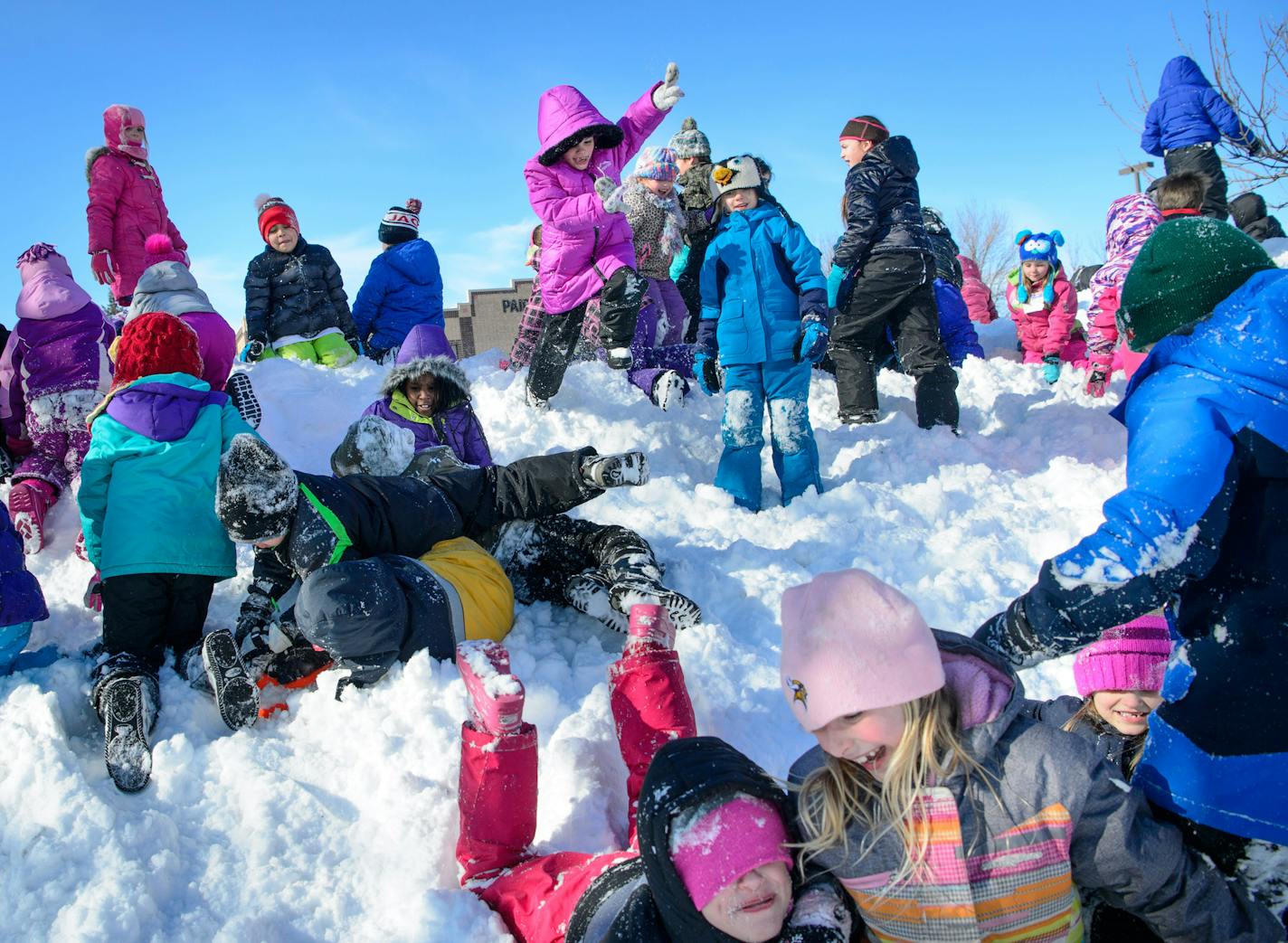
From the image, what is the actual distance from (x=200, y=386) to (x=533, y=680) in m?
1.83

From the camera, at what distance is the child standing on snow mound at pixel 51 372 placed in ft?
16.6

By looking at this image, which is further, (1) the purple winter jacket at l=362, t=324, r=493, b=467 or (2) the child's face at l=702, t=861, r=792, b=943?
(1) the purple winter jacket at l=362, t=324, r=493, b=467

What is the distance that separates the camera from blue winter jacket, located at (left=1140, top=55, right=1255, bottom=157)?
26.5 ft

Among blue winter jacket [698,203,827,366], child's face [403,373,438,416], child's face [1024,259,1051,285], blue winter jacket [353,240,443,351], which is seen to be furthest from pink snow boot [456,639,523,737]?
child's face [1024,259,1051,285]

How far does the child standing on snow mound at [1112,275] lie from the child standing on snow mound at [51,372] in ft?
21.4

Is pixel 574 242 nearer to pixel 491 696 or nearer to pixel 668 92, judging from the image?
pixel 668 92

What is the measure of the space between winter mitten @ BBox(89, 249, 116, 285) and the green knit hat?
7.76 m

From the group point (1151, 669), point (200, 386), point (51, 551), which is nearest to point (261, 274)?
point (51, 551)

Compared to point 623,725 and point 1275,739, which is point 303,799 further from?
point 1275,739

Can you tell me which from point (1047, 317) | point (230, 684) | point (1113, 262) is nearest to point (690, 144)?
point (1113, 262)

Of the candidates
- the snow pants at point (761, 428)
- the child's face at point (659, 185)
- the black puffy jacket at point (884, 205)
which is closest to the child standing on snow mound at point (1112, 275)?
the black puffy jacket at point (884, 205)

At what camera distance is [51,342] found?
525 centimetres

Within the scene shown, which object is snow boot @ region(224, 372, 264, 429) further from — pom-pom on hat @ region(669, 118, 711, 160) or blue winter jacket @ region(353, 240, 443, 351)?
pom-pom on hat @ region(669, 118, 711, 160)

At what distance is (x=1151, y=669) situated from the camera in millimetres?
2336
